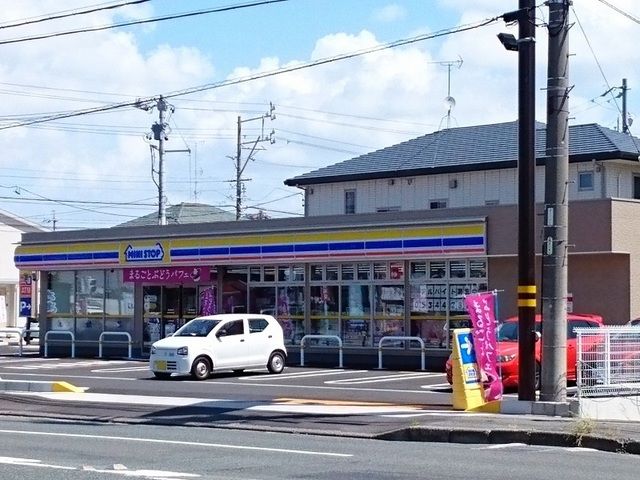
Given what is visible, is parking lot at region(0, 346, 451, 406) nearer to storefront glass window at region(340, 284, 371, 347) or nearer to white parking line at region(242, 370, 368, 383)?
white parking line at region(242, 370, 368, 383)

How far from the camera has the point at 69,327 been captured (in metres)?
39.9

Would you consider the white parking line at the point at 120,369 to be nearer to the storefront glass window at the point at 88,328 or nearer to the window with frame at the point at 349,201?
the storefront glass window at the point at 88,328

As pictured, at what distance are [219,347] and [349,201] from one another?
14591mm

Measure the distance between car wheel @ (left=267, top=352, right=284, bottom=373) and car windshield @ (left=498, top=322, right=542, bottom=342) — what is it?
6.95 m

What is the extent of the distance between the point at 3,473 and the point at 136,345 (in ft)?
85.2

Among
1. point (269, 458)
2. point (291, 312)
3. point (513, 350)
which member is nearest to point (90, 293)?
point (291, 312)

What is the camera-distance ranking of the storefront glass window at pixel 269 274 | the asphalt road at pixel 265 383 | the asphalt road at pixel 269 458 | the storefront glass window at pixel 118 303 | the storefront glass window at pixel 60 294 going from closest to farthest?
1. the asphalt road at pixel 269 458
2. the asphalt road at pixel 265 383
3. the storefront glass window at pixel 269 274
4. the storefront glass window at pixel 118 303
5. the storefront glass window at pixel 60 294

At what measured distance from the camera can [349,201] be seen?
4091 centimetres

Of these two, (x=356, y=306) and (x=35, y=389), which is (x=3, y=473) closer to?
(x=35, y=389)

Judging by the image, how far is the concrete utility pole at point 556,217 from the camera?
17.4 meters

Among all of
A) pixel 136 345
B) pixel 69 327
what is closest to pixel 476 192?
pixel 136 345

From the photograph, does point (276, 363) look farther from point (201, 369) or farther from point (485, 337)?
point (485, 337)

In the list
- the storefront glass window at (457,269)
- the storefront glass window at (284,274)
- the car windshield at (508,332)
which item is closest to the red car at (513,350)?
the car windshield at (508,332)

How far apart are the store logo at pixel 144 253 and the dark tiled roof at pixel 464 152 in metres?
7.54
